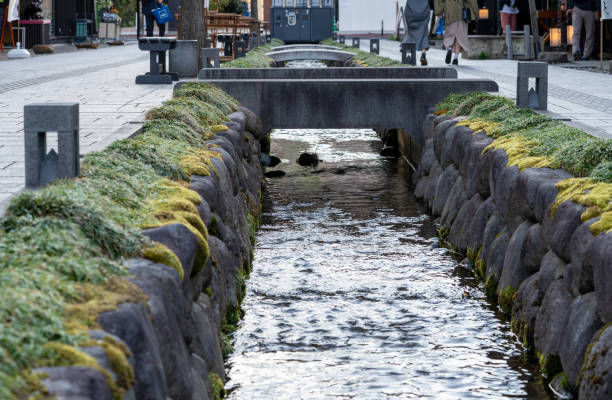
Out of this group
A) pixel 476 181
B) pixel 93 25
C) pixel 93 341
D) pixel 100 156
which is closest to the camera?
pixel 93 341

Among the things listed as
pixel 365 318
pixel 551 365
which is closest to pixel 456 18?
pixel 365 318

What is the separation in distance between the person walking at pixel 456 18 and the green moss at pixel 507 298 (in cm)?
1528

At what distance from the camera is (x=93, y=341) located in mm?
3447

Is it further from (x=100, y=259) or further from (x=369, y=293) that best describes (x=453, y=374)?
(x=100, y=259)

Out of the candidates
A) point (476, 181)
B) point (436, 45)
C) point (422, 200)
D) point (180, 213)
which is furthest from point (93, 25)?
point (180, 213)

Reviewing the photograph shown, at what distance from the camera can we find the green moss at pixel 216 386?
18.2ft

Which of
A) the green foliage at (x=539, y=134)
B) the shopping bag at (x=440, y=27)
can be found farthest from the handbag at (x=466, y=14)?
the shopping bag at (x=440, y=27)

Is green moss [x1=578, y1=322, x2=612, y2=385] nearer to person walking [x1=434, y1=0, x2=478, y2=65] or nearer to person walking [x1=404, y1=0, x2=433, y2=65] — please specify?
person walking [x1=434, y1=0, x2=478, y2=65]

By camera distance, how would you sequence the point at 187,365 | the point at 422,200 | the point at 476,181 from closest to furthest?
the point at 187,365, the point at 476,181, the point at 422,200

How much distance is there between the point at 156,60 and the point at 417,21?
8.30 metres

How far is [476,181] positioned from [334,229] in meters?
2.23

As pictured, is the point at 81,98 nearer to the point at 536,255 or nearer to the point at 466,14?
the point at 536,255

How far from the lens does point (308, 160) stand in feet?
52.2

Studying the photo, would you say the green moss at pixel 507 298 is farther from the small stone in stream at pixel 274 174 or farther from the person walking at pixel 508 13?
the person walking at pixel 508 13
